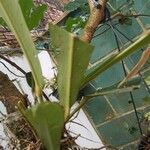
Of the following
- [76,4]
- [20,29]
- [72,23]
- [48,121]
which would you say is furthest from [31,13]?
[76,4]

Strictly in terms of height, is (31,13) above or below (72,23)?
above

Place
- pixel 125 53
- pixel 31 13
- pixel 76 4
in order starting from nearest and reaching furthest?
pixel 125 53 → pixel 31 13 → pixel 76 4

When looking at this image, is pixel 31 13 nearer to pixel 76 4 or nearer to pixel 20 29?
pixel 20 29

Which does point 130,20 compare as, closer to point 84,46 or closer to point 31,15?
point 31,15

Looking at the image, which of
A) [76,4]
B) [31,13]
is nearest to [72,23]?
[31,13]

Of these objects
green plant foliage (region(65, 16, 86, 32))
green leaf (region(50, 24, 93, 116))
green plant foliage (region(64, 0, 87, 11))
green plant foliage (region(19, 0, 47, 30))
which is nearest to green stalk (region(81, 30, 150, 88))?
green leaf (region(50, 24, 93, 116))

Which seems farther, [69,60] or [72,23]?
[72,23]

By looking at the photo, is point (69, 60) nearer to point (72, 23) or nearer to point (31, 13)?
point (31, 13)

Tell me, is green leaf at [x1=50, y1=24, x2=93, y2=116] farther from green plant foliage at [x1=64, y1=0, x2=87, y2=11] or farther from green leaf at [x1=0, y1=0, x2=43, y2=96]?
green plant foliage at [x1=64, y1=0, x2=87, y2=11]

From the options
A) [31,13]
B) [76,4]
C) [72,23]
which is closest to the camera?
[31,13]
